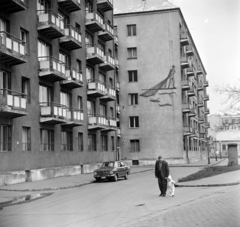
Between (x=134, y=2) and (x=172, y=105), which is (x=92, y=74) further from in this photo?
(x=134, y=2)

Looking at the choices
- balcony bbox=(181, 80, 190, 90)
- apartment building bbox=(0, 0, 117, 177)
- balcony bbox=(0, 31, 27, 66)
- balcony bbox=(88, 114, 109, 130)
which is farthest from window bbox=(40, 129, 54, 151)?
balcony bbox=(181, 80, 190, 90)

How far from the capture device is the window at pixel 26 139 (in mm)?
27250

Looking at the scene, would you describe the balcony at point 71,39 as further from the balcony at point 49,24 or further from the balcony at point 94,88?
the balcony at point 94,88

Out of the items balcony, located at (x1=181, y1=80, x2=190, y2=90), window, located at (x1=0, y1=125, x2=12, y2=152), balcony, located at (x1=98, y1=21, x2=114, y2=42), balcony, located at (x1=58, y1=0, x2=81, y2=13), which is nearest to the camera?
window, located at (x1=0, y1=125, x2=12, y2=152)

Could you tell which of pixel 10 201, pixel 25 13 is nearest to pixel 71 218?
pixel 10 201

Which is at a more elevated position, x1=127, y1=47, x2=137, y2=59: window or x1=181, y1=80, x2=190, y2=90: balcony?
x1=127, y1=47, x2=137, y2=59: window

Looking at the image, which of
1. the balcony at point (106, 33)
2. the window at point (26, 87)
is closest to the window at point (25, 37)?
the window at point (26, 87)

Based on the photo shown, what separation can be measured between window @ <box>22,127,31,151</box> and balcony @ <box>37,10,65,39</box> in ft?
24.4

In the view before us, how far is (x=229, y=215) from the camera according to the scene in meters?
10.3

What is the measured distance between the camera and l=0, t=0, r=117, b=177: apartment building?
25.3m

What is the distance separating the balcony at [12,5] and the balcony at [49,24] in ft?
12.0

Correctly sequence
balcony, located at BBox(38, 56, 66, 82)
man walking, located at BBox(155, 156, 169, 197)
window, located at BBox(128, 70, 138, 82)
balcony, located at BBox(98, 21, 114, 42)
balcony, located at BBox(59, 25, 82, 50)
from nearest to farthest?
man walking, located at BBox(155, 156, 169, 197), balcony, located at BBox(38, 56, 66, 82), balcony, located at BBox(59, 25, 82, 50), balcony, located at BBox(98, 21, 114, 42), window, located at BBox(128, 70, 138, 82)

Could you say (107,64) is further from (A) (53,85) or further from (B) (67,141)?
(A) (53,85)

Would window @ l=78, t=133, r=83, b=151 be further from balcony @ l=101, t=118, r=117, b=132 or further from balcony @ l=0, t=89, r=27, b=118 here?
balcony @ l=0, t=89, r=27, b=118
